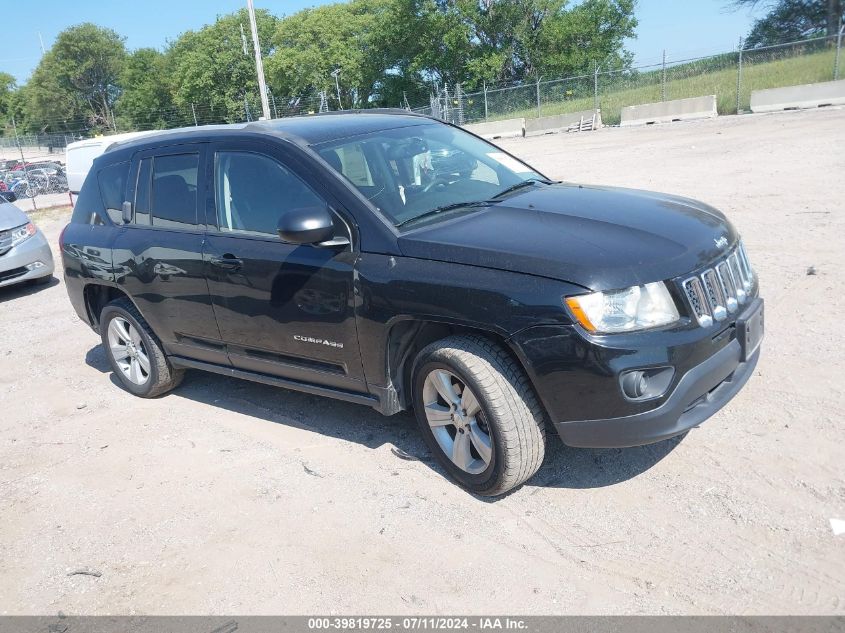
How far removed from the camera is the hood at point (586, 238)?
322cm

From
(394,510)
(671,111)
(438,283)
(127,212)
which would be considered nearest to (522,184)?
(438,283)

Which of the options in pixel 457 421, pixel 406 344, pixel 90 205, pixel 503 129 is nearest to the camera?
pixel 457 421

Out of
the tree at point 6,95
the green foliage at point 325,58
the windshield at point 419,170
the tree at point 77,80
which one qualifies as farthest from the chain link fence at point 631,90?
the tree at point 6,95

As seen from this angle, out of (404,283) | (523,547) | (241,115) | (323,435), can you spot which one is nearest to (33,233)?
(323,435)

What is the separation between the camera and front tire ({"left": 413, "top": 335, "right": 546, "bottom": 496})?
11.2 feet

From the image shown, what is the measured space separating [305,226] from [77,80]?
93.8 m

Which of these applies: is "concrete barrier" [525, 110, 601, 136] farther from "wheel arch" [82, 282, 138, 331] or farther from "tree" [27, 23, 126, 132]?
"tree" [27, 23, 126, 132]

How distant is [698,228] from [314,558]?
251 cm

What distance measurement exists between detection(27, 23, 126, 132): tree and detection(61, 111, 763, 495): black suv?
8286cm

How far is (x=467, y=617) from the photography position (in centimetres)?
292

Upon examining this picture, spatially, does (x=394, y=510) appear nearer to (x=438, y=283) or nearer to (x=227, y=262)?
(x=438, y=283)

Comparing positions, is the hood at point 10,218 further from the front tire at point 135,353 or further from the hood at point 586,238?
the hood at point 586,238

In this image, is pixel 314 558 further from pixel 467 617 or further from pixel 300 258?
pixel 300 258

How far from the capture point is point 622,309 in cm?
315
